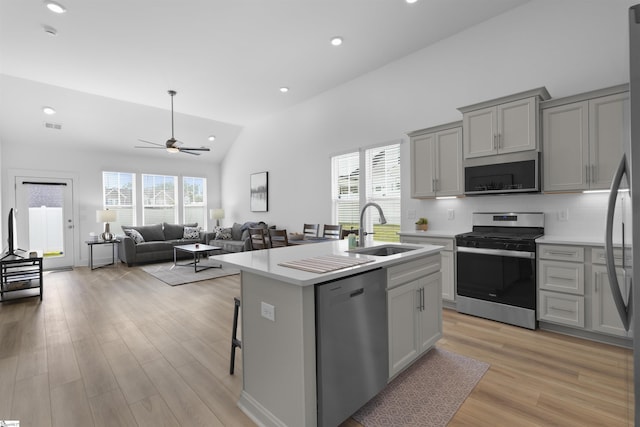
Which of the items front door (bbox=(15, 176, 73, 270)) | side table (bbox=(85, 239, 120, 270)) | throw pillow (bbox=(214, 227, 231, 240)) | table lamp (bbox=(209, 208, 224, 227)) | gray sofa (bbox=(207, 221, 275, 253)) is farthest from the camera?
table lamp (bbox=(209, 208, 224, 227))

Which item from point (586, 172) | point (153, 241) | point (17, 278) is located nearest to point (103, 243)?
point (153, 241)

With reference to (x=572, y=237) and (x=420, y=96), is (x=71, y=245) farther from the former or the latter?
(x=572, y=237)

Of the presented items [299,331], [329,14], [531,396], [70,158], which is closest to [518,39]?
[329,14]

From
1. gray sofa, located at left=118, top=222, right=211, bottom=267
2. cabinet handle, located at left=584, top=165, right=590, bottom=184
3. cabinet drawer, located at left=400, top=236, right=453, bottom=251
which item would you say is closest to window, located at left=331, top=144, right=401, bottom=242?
cabinet drawer, located at left=400, top=236, right=453, bottom=251

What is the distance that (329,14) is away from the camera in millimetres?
3459

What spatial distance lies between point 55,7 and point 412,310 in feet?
15.1

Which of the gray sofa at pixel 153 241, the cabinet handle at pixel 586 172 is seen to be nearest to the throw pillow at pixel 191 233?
the gray sofa at pixel 153 241

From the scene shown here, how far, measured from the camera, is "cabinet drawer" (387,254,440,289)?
204 centimetres

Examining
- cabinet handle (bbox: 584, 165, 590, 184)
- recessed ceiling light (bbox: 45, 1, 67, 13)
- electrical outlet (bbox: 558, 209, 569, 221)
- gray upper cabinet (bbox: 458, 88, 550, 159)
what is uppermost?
recessed ceiling light (bbox: 45, 1, 67, 13)

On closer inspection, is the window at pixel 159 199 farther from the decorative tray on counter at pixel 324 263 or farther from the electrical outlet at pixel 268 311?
the electrical outlet at pixel 268 311

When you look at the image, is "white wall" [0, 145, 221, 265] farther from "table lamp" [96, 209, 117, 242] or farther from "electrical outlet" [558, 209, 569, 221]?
"electrical outlet" [558, 209, 569, 221]

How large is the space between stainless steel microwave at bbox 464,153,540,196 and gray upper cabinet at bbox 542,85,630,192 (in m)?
0.12

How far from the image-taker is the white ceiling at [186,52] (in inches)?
132

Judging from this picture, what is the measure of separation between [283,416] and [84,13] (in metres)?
4.38
